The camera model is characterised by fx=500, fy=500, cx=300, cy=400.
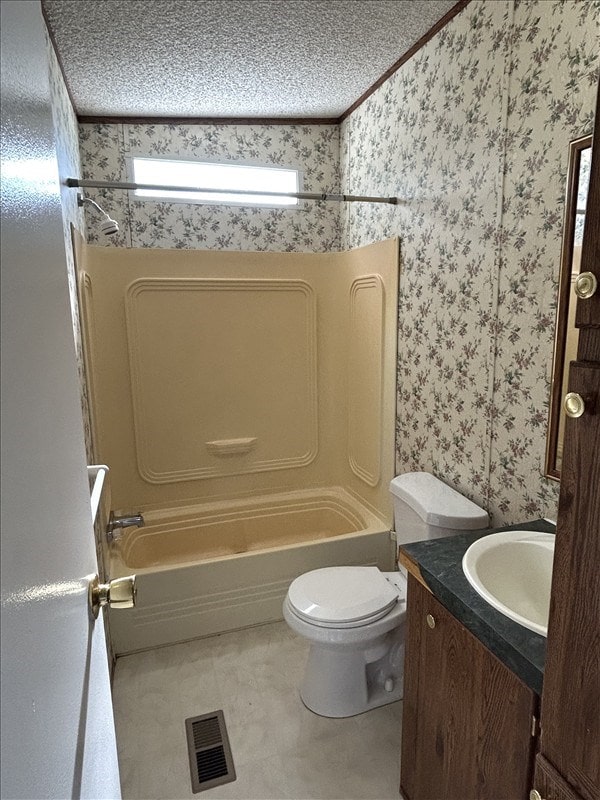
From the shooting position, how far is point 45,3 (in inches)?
64.8

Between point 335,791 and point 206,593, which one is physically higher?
point 206,593

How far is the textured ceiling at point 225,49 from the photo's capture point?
176 centimetres

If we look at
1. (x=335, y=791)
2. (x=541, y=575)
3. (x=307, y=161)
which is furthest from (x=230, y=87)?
(x=335, y=791)

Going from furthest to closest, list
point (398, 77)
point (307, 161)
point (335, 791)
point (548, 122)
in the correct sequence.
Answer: point (307, 161), point (398, 77), point (335, 791), point (548, 122)

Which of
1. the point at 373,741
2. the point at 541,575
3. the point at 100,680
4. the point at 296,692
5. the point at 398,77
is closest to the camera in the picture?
the point at 100,680

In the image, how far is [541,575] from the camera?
1.42 meters

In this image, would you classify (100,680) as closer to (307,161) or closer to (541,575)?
(541,575)

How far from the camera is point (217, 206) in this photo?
291cm

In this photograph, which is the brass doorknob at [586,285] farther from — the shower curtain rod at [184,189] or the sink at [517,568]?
the shower curtain rod at [184,189]

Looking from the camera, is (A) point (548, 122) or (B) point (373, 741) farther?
(B) point (373, 741)

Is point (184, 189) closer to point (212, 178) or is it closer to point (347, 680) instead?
point (212, 178)

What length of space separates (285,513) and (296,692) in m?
1.19

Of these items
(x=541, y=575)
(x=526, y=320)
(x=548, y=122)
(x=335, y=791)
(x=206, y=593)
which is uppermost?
(x=548, y=122)

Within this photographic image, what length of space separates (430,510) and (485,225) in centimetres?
109
